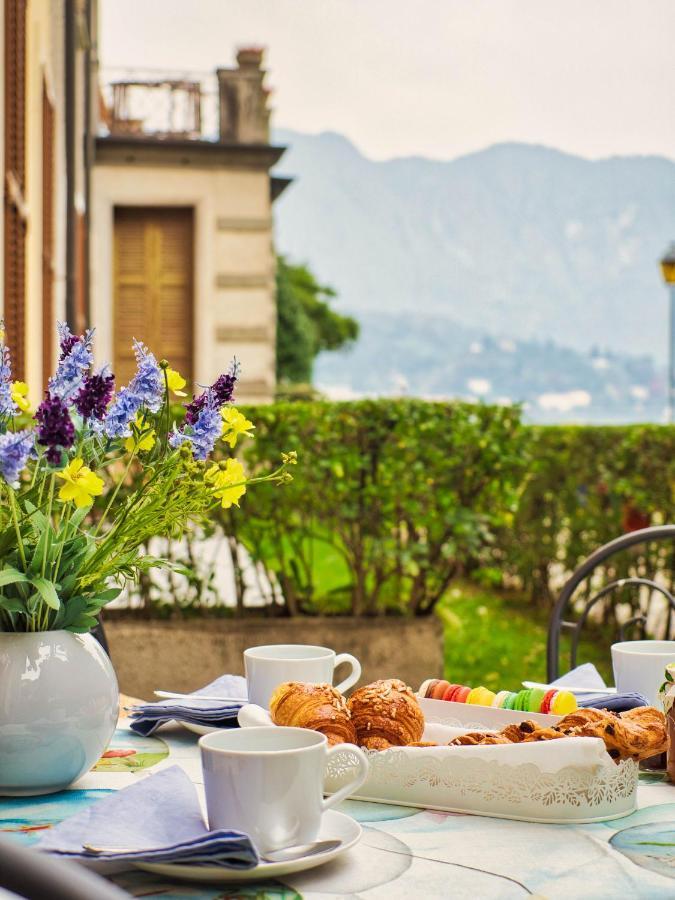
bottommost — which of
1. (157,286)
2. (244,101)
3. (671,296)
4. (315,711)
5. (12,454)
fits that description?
(315,711)

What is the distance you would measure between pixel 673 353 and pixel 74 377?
64.2ft

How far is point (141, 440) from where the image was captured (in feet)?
4.74

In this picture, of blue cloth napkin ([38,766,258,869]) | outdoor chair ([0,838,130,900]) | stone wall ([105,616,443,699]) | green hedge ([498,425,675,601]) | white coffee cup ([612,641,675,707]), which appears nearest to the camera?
outdoor chair ([0,838,130,900])

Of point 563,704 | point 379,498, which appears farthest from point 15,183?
point 563,704

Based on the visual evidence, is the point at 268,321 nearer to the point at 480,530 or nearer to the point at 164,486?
the point at 480,530

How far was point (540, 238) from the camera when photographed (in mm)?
111438

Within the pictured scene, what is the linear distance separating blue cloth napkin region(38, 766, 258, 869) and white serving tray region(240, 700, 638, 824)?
0.67ft

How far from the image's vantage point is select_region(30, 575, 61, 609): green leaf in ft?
4.41

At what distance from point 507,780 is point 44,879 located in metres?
0.76

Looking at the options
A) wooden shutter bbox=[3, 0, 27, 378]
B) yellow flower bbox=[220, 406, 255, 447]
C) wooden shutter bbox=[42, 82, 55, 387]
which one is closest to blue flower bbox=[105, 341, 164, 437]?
yellow flower bbox=[220, 406, 255, 447]

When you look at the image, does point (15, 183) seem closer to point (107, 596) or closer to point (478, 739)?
point (107, 596)

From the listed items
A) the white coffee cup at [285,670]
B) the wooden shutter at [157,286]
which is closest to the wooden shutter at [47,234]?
the wooden shutter at [157,286]

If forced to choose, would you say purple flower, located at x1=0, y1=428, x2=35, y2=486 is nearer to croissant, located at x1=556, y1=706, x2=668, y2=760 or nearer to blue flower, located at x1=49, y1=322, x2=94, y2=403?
blue flower, located at x1=49, y1=322, x2=94, y2=403

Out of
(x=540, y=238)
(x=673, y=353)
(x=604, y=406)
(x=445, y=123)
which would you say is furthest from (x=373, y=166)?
(x=673, y=353)
